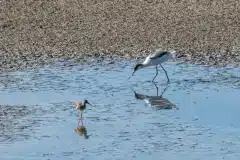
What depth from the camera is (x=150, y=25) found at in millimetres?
17156

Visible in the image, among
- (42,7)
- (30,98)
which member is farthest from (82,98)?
(42,7)

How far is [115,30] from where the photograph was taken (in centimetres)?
1692

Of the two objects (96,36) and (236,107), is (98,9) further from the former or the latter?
(236,107)

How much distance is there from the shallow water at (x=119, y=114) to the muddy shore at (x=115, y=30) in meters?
0.72

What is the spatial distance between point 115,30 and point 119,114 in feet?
16.0

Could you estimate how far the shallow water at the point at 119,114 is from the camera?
35.2 feet

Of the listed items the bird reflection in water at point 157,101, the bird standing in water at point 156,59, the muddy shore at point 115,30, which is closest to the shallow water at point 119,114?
the bird reflection in water at point 157,101

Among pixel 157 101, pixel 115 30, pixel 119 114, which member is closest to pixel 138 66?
pixel 157 101

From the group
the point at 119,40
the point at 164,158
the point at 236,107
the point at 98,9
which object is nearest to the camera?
the point at 164,158

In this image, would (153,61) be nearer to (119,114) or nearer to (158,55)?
(158,55)

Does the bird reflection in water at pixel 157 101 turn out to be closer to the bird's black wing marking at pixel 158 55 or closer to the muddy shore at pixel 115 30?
the bird's black wing marking at pixel 158 55

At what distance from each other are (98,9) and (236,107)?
20.4ft

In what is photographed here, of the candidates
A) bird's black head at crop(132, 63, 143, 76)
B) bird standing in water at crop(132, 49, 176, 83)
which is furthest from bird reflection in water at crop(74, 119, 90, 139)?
bird standing in water at crop(132, 49, 176, 83)

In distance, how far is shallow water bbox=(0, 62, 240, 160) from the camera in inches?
423
